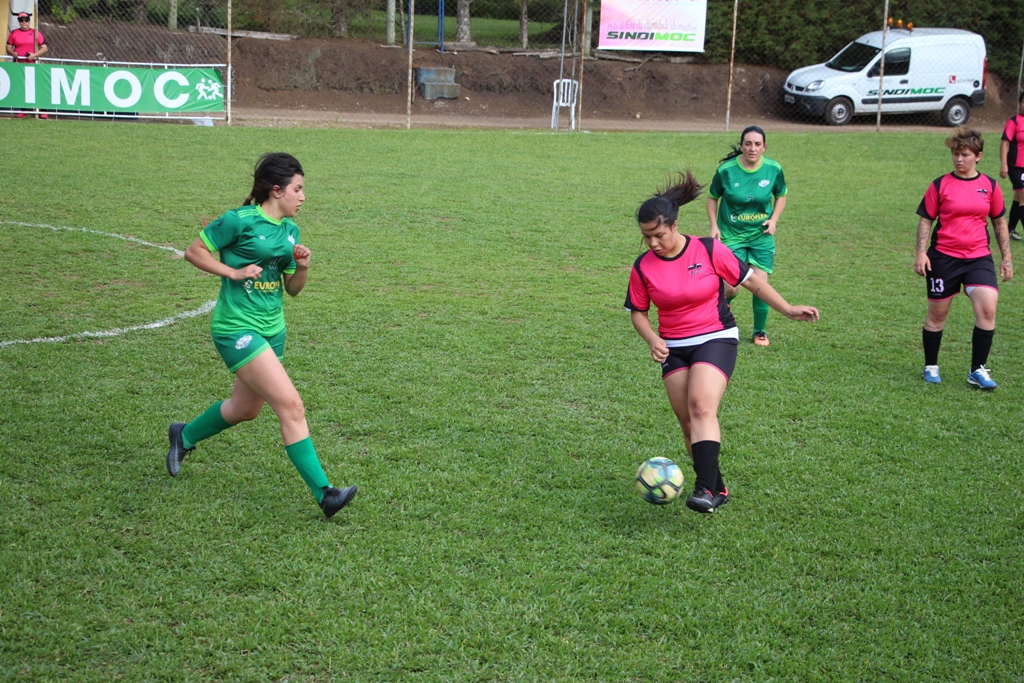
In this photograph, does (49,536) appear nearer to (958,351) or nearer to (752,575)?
(752,575)

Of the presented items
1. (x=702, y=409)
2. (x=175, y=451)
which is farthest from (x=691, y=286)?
(x=175, y=451)

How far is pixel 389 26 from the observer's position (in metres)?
29.5

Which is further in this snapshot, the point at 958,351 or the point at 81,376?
the point at 958,351

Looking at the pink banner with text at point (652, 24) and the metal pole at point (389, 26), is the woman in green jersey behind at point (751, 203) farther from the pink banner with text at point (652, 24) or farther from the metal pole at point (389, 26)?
the metal pole at point (389, 26)

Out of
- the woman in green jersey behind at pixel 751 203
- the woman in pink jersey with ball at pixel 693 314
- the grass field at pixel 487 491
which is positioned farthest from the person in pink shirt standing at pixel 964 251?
the woman in pink jersey with ball at pixel 693 314

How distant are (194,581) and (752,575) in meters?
2.61

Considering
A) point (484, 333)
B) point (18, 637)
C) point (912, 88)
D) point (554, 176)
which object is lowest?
point (18, 637)

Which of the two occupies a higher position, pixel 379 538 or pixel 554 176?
pixel 554 176

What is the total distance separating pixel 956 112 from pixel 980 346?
22.0 m

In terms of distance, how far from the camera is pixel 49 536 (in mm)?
4543

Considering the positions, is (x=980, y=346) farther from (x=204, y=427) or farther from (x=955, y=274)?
(x=204, y=427)

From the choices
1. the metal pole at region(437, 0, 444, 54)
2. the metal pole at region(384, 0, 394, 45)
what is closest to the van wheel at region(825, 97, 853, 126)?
the metal pole at region(437, 0, 444, 54)

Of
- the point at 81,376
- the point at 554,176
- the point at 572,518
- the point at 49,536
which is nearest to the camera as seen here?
the point at 49,536

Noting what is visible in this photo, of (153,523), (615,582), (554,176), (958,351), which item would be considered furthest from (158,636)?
(554,176)
